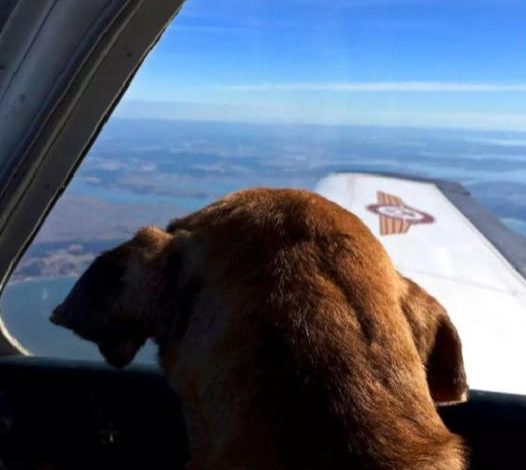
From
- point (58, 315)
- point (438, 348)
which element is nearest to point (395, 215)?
point (438, 348)

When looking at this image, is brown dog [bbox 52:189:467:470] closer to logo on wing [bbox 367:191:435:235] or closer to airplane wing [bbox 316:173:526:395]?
airplane wing [bbox 316:173:526:395]

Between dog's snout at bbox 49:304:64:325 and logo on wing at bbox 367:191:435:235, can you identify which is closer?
dog's snout at bbox 49:304:64:325

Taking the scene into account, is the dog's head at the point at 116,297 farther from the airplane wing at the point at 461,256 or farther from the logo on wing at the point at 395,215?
the logo on wing at the point at 395,215

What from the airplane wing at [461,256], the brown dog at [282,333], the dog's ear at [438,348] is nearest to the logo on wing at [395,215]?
the airplane wing at [461,256]

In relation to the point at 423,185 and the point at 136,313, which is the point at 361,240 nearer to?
the point at 136,313

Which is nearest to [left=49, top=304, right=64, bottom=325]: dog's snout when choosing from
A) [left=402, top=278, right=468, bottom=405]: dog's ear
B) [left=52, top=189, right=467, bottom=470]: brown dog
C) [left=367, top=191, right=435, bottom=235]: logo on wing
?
[left=52, top=189, right=467, bottom=470]: brown dog

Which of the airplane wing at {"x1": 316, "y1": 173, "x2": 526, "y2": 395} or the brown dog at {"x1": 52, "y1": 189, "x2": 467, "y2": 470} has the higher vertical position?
the airplane wing at {"x1": 316, "y1": 173, "x2": 526, "y2": 395}
